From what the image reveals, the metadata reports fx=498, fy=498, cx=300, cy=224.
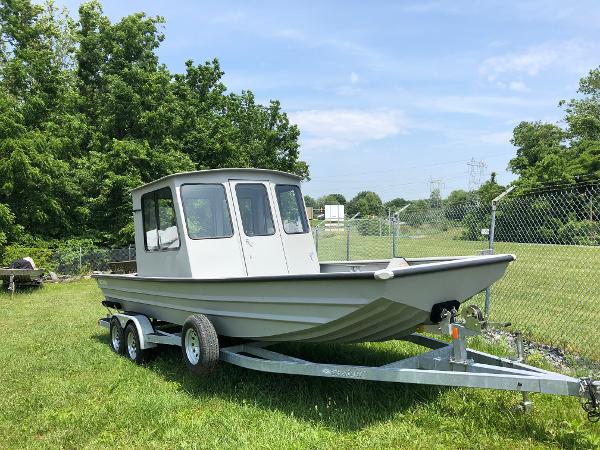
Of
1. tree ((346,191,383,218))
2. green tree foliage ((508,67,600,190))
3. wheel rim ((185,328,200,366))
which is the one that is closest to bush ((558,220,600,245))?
wheel rim ((185,328,200,366))

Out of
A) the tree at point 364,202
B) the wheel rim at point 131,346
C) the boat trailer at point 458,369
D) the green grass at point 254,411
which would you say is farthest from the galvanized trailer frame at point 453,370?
the tree at point 364,202

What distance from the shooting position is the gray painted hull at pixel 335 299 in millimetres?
3951

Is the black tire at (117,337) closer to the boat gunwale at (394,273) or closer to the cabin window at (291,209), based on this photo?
the boat gunwale at (394,273)

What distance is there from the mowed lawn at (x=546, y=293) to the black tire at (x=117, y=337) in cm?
534

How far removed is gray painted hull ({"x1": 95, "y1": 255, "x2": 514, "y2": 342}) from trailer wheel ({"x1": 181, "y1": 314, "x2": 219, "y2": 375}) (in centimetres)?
28

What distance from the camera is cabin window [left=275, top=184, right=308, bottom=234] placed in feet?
21.3

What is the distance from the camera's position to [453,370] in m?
4.39

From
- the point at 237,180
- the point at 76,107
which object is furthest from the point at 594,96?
the point at 237,180

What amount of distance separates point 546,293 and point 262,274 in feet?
22.7

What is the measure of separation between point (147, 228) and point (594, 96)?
61.2 m

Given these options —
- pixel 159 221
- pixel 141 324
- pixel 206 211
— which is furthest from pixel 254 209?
pixel 141 324

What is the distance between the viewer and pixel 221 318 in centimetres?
538

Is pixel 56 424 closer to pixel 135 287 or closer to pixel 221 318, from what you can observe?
pixel 221 318

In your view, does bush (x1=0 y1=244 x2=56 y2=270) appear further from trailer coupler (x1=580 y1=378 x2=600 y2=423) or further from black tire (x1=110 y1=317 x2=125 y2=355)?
trailer coupler (x1=580 y1=378 x2=600 y2=423)
